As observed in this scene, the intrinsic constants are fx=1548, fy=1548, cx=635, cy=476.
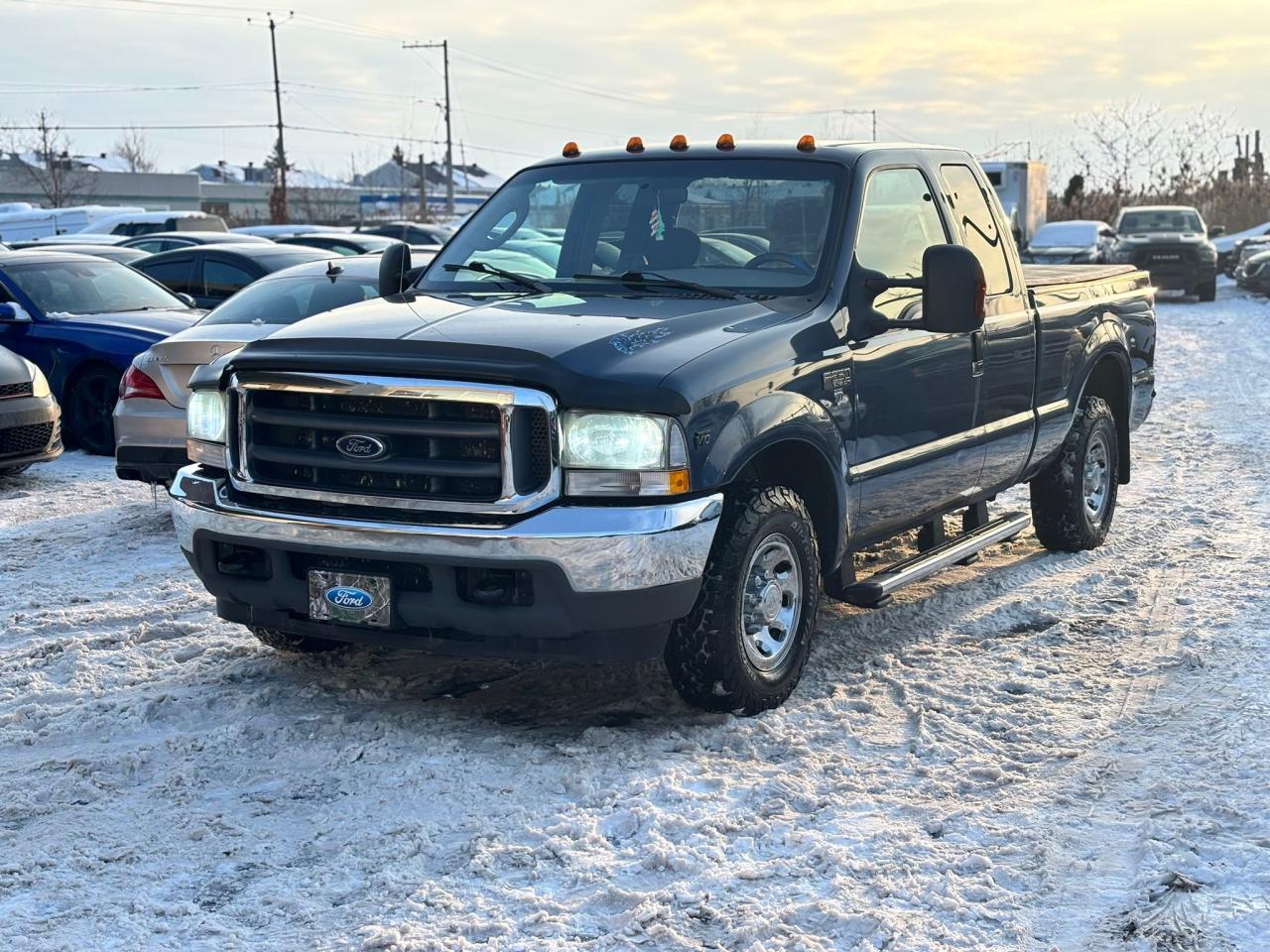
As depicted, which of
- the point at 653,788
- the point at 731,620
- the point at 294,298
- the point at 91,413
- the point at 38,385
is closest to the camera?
the point at 653,788

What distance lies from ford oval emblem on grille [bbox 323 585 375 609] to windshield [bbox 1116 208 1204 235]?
27454 millimetres

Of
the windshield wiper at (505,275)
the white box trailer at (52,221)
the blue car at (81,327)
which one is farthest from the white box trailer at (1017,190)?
the windshield wiper at (505,275)

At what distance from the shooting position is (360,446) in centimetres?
494

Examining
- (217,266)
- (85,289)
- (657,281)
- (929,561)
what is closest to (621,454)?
(657,281)

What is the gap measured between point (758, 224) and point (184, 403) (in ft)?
13.8

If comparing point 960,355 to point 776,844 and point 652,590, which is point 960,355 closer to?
point 652,590

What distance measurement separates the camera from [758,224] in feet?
19.5

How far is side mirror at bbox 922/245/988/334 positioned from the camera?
18.4ft

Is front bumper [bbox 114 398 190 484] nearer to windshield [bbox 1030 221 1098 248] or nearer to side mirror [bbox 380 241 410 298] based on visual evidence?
side mirror [bbox 380 241 410 298]

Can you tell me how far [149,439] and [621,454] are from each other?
4.93 m

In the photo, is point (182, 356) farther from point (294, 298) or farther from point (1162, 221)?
point (1162, 221)

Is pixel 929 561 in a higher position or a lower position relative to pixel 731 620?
lower

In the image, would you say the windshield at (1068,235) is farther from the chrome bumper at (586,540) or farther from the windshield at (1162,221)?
the chrome bumper at (586,540)

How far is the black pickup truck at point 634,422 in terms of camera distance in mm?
4730
